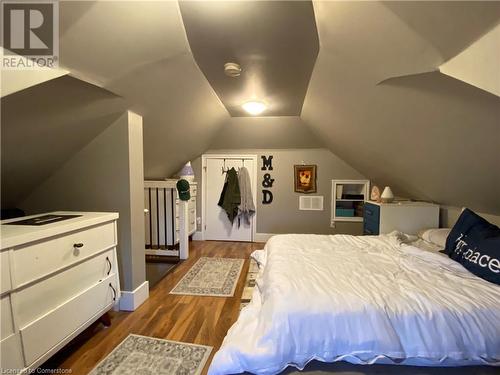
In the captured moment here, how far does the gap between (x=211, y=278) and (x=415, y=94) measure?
2.69 metres

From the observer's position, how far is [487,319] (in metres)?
1.13

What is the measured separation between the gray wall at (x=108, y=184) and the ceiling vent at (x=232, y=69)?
0.94 metres

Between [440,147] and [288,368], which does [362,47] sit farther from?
[288,368]

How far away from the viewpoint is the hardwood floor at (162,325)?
5.33 feet

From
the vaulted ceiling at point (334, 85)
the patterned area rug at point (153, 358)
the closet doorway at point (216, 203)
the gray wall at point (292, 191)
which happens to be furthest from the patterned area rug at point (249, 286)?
the vaulted ceiling at point (334, 85)

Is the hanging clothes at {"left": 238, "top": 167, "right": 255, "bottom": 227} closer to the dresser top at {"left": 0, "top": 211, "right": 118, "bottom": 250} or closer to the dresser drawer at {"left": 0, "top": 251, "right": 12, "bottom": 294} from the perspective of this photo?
the dresser top at {"left": 0, "top": 211, "right": 118, "bottom": 250}

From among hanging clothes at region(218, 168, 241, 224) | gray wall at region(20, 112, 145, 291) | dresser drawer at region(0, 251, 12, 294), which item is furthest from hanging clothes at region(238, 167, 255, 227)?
dresser drawer at region(0, 251, 12, 294)

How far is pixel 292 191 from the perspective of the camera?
436 centimetres

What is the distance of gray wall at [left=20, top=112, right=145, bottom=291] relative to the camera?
2.10 m

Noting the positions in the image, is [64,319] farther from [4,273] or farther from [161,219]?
[161,219]

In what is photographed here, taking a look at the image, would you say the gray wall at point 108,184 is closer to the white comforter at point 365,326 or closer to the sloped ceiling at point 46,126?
the sloped ceiling at point 46,126

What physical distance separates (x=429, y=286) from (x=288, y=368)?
93cm

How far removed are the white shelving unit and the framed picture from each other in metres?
0.38

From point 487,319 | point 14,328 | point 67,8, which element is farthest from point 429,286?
point 67,8
